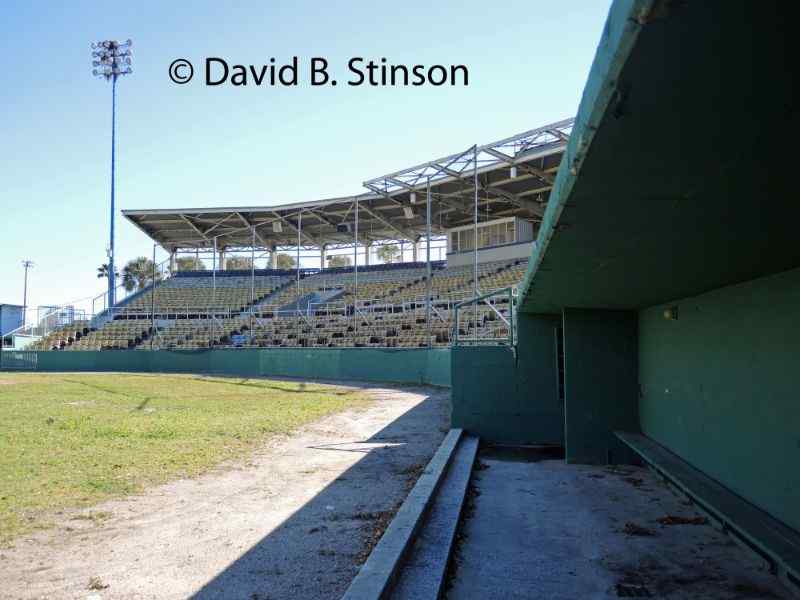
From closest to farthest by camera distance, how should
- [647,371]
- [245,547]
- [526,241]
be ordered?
[245,547], [647,371], [526,241]

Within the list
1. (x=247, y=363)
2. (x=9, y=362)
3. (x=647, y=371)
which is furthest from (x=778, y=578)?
(x=9, y=362)

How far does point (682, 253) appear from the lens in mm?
4875

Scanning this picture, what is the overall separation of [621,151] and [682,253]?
2351mm

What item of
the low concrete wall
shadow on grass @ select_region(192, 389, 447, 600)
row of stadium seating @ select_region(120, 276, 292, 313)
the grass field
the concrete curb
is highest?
row of stadium seating @ select_region(120, 276, 292, 313)

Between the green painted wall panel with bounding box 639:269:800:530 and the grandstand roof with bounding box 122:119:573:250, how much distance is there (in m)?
17.1

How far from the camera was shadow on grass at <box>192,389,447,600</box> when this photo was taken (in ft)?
14.5

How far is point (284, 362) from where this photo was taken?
33.6 meters

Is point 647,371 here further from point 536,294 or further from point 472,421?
point 472,421

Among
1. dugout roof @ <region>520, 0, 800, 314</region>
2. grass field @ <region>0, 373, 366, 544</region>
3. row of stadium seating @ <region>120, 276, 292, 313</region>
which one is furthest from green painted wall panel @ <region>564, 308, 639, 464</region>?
row of stadium seating @ <region>120, 276, 292, 313</region>

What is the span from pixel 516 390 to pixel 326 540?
618 cm

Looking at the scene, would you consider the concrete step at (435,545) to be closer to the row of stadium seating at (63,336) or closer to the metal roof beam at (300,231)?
the metal roof beam at (300,231)

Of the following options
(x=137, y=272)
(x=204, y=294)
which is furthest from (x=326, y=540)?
(x=137, y=272)

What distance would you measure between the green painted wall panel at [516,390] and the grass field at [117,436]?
3.62 m

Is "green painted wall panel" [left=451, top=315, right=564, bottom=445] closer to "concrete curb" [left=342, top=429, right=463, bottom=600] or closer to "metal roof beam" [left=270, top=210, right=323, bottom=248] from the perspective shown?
"concrete curb" [left=342, top=429, right=463, bottom=600]
